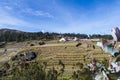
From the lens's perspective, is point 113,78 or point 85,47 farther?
point 85,47

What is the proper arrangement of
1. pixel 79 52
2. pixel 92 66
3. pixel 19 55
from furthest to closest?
pixel 19 55, pixel 79 52, pixel 92 66

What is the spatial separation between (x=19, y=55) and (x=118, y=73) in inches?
5618

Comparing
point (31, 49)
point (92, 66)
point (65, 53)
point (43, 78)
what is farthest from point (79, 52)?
point (92, 66)

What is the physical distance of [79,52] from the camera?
443ft

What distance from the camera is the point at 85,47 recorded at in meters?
141

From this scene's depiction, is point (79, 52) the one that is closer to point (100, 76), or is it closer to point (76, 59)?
point (76, 59)

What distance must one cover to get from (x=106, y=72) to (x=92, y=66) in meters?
0.38

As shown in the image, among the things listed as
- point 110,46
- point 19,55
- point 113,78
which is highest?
point 110,46

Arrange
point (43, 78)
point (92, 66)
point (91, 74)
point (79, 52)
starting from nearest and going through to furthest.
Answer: point (91, 74) → point (92, 66) → point (43, 78) → point (79, 52)

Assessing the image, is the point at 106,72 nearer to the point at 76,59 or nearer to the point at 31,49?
the point at 76,59

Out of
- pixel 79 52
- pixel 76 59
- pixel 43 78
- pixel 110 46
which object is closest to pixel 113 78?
pixel 110 46

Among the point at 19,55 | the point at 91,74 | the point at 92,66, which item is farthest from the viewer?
the point at 19,55

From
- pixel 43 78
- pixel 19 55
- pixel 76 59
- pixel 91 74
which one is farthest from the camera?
pixel 19 55

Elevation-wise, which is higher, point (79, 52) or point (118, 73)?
point (118, 73)
